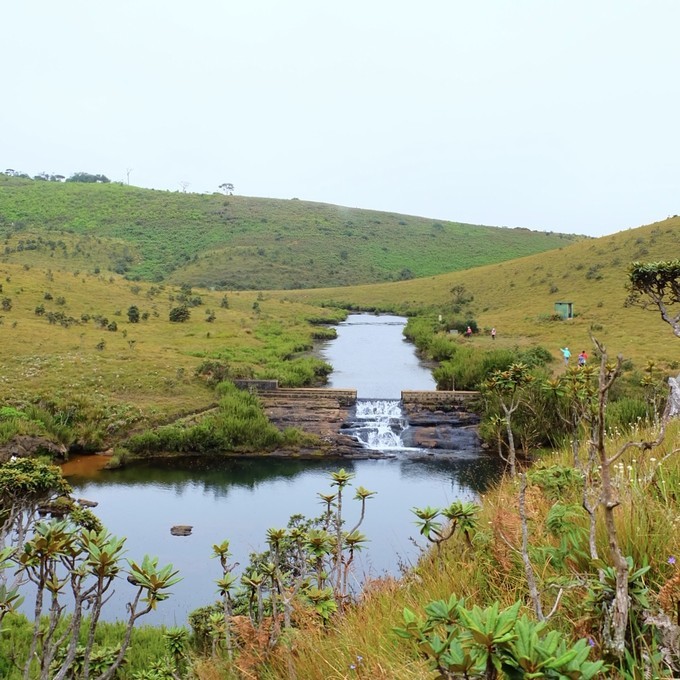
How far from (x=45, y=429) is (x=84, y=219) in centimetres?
9525

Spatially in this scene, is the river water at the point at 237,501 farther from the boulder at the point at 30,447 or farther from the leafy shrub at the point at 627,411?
the leafy shrub at the point at 627,411

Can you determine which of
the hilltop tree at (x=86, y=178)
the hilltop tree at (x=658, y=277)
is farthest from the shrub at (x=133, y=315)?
the hilltop tree at (x=86, y=178)

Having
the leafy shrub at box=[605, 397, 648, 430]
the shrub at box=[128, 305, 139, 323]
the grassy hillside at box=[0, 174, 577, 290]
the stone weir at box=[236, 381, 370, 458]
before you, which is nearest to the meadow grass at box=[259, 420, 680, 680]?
the leafy shrub at box=[605, 397, 648, 430]

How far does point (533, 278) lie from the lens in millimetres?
62656

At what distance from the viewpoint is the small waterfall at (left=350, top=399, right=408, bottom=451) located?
22031 mm

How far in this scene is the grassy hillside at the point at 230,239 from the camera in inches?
3420

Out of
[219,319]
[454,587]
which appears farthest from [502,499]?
[219,319]

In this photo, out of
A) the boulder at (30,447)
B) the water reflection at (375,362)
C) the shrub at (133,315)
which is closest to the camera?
the boulder at (30,447)

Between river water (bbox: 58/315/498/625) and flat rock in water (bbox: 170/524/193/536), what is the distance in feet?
0.47

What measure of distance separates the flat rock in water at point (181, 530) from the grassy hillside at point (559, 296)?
21.3 m

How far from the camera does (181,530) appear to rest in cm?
1437

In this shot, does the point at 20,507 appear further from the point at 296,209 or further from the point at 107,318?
the point at 296,209

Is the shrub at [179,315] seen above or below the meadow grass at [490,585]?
above

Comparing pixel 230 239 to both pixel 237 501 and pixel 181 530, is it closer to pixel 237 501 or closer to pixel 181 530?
pixel 237 501
